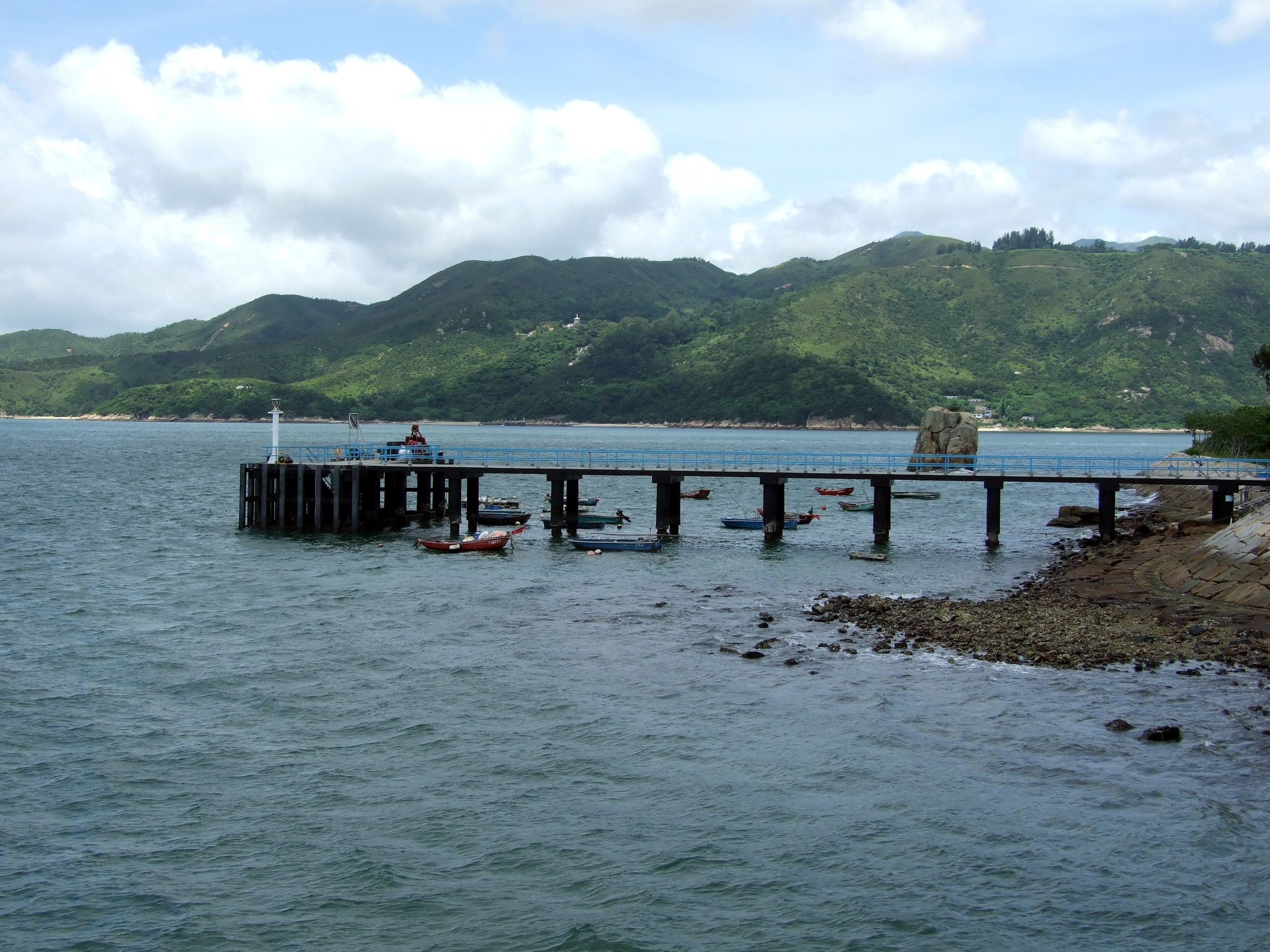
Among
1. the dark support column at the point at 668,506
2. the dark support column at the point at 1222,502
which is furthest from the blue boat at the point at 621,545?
the dark support column at the point at 1222,502

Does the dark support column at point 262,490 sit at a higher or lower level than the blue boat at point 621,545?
higher

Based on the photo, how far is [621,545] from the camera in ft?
184

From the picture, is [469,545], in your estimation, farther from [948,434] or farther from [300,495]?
[948,434]

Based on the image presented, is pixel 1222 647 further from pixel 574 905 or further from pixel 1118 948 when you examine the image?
pixel 574 905

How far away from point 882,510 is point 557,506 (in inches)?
730

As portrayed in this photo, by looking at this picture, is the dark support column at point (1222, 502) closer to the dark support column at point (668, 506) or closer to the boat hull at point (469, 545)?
the dark support column at point (668, 506)

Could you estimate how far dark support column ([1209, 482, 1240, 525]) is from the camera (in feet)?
181

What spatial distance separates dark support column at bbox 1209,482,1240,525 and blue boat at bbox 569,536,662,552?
28710 mm

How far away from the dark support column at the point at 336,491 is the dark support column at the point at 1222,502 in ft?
154

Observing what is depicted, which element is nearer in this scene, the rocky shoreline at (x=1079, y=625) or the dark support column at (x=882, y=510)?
the rocky shoreline at (x=1079, y=625)

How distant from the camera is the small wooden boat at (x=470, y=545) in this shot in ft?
181

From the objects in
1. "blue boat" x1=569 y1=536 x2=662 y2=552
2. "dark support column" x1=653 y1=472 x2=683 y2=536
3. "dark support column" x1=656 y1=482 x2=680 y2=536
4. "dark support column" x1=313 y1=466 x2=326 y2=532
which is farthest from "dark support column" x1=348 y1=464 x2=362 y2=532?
"dark support column" x1=656 y1=482 x2=680 y2=536

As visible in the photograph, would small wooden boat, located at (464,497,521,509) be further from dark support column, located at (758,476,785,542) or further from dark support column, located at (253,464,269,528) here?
dark support column, located at (758,476,785,542)

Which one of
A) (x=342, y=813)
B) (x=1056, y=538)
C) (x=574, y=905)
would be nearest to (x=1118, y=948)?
(x=574, y=905)
